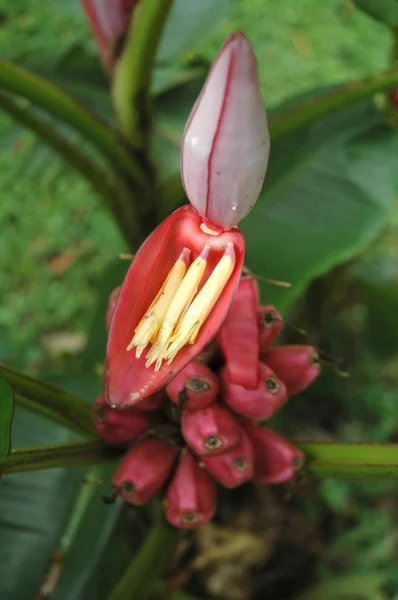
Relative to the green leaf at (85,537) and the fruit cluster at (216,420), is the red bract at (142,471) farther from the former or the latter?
the green leaf at (85,537)

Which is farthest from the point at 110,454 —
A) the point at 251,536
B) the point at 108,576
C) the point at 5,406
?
the point at 251,536

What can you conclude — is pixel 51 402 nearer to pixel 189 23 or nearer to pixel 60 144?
pixel 60 144

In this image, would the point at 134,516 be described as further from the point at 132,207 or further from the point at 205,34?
the point at 205,34

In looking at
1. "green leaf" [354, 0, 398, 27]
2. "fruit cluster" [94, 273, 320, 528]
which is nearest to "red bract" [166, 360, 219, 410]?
"fruit cluster" [94, 273, 320, 528]

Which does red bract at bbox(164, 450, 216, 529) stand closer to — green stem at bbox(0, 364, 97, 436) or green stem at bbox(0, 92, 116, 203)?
green stem at bbox(0, 364, 97, 436)

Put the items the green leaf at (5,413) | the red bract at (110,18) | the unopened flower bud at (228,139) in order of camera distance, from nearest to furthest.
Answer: the unopened flower bud at (228,139) < the green leaf at (5,413) < the red bract at (110,18)

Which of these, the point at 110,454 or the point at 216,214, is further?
the point at 110,454

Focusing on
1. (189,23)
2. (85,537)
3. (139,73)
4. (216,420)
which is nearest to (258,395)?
(216,420)

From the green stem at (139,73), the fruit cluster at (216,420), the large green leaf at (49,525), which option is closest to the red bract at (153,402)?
the fruit cluster at (216,420)
